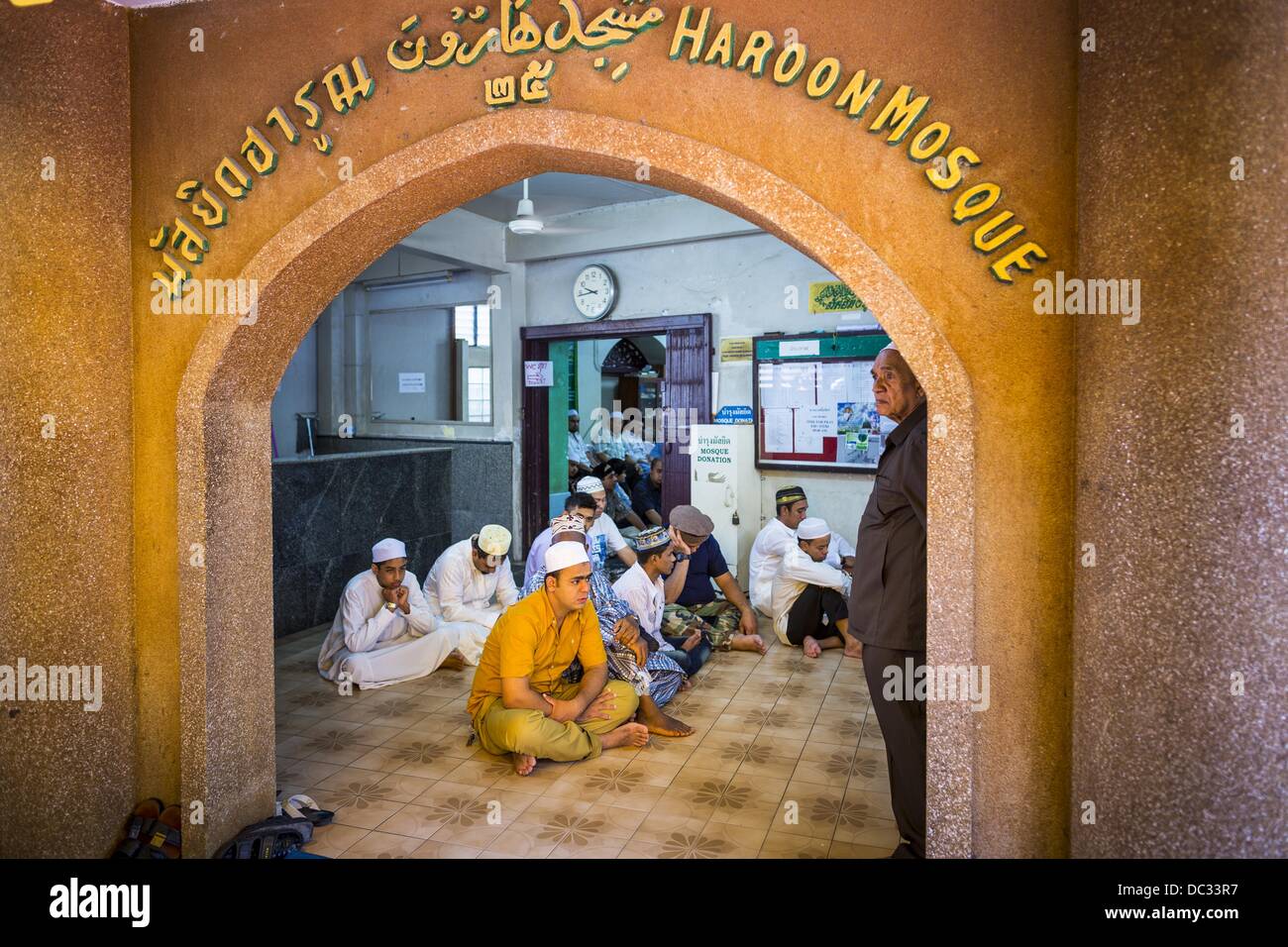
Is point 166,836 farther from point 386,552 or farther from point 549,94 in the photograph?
point 549,94

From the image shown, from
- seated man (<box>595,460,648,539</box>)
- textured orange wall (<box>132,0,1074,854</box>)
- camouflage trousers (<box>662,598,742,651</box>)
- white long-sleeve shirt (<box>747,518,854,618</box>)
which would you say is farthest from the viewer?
seated man (<box>595,460,648,539</box>)

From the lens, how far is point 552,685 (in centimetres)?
397

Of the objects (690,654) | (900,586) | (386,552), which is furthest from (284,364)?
(690,654)

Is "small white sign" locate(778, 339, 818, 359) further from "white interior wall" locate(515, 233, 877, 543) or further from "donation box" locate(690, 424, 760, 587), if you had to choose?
"donation box" locate(690, 424, 760, 587)

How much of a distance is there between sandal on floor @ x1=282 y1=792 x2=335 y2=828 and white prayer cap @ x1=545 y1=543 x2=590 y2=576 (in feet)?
4.35

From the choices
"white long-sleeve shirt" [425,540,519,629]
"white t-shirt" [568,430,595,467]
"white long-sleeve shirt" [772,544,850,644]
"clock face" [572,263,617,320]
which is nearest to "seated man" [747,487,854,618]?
"white long-sleeve shirt" [772,544,850,644]

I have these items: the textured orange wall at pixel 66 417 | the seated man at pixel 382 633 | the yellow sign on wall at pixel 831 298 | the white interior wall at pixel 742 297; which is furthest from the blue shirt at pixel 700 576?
the textured orange wall at pixel 66 417

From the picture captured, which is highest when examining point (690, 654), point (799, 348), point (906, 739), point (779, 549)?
point (799, 348)

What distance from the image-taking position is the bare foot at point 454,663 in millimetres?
5359

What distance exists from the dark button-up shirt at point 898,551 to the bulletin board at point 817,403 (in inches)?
147

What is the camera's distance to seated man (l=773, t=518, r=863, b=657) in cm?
568

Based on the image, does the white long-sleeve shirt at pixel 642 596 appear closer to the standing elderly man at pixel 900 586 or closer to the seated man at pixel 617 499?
the standing elderly man at pixel 900 586

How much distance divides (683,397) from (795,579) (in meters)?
2.36

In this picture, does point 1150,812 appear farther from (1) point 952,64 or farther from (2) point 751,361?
(2) point 751,361
